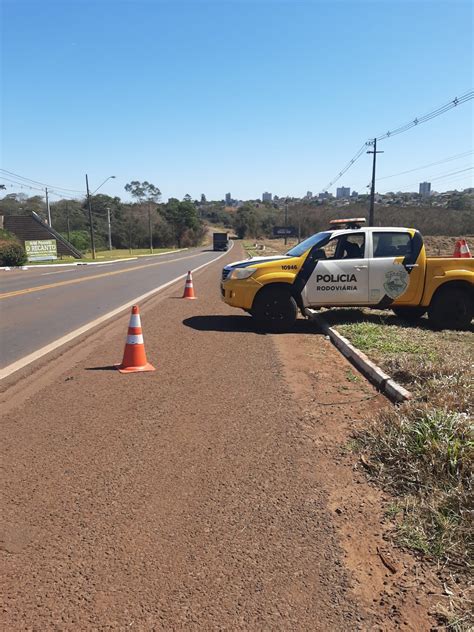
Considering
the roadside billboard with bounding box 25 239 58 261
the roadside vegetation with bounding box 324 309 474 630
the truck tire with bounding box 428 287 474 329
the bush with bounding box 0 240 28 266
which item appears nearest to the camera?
the roadside vegetation with bounding box 324 309 474 630

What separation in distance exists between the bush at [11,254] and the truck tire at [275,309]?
3030cm

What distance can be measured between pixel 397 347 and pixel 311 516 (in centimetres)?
438

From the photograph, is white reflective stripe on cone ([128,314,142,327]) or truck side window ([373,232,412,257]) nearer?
white reflective stripe on cone ([128,314,142,327])

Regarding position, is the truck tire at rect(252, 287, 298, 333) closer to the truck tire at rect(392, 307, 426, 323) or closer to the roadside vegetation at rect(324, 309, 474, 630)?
the truck tire at rect(392, 307, 426, 323)

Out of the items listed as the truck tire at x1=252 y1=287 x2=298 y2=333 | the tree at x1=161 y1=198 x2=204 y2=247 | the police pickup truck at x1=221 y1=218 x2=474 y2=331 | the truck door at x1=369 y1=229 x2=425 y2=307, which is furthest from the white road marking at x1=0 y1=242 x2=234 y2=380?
the tree at x1=161 y1=198 x2=204 y2=247

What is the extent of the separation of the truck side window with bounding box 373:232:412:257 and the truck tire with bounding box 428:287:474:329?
3.19 feet

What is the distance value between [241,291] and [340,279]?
1771mm

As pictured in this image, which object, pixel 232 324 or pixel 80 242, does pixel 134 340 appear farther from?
pixel 80 242

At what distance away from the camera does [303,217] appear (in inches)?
4094

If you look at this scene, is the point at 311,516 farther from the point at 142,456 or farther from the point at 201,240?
the point at 201,240

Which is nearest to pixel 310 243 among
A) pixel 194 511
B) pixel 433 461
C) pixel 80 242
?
pixel 433 461

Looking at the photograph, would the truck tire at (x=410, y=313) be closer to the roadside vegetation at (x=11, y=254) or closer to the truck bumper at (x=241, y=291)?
the truck bumper at (x=241, y=291)

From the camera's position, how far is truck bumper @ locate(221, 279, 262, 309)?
29.2ft

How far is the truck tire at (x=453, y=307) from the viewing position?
8.78 metres
